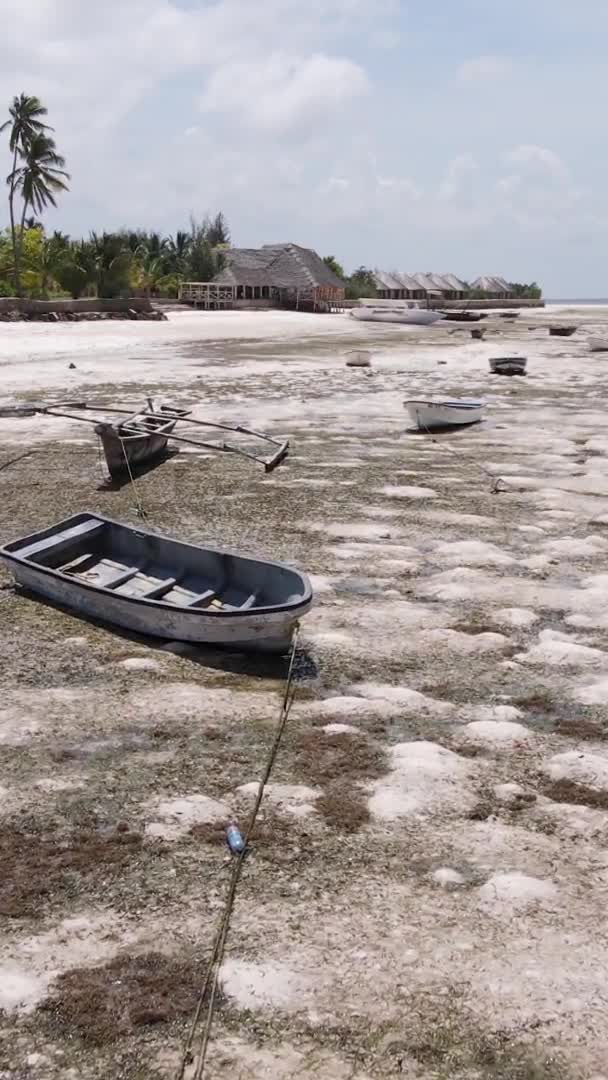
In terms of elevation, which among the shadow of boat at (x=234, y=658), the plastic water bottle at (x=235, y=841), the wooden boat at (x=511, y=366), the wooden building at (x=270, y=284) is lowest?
the plastic water bottle at (x=235, y=841)

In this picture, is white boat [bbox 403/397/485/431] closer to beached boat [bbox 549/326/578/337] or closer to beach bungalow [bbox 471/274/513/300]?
beached boat [bbox 549/326/578/337]

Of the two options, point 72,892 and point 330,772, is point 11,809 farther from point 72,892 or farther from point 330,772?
point 330,772

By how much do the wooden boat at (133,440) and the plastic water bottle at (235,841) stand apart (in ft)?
26.8

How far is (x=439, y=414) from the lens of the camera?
→ 16.9 metres

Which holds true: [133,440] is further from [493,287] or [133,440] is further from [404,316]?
[493,287]

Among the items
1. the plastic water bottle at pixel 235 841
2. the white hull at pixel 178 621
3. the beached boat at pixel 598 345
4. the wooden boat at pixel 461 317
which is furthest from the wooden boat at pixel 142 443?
the wooden boat at pixel 461 317

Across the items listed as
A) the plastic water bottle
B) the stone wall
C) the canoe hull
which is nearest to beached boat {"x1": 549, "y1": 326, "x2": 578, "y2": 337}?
the stone wall

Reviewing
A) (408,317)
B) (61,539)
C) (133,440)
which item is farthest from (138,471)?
(408,317)

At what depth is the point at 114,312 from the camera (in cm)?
5050

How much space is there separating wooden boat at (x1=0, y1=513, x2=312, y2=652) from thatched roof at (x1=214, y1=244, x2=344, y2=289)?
63.6 meters

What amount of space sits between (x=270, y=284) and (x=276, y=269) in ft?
6.30

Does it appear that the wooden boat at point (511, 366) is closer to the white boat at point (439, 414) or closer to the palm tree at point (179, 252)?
the white boat at point (439, 414)

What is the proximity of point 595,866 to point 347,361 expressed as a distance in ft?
83.3

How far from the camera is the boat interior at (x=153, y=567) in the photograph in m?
7.37
